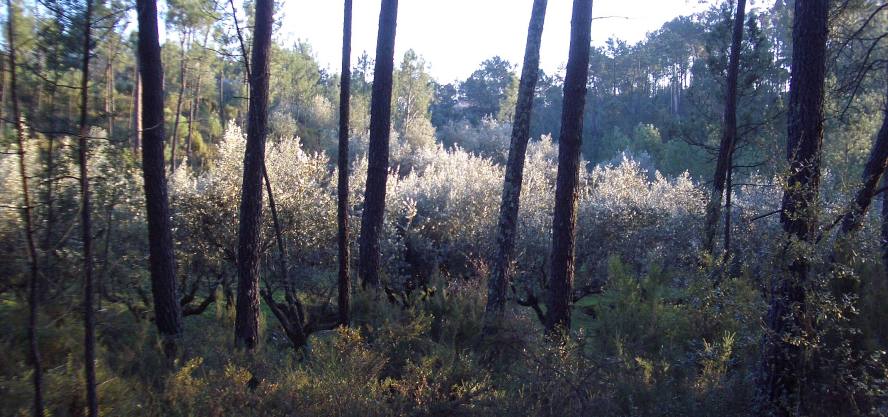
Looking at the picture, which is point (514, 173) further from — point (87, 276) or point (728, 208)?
point (87, 276)

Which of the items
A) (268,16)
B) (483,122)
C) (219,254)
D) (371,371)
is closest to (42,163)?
(371,371)

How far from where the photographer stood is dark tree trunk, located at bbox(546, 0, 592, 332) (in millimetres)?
9812

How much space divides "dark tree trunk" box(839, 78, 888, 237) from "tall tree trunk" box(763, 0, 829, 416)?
1.38 feet

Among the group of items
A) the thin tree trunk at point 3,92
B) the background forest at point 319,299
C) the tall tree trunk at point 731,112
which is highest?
the tall tree trunk at point 731,112

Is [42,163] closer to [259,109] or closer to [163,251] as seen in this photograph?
[163,251]

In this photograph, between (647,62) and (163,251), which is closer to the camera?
(163,251)

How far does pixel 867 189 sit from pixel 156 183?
27.5ft

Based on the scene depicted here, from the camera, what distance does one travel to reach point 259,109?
9.41 meters

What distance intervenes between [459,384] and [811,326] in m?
3.33

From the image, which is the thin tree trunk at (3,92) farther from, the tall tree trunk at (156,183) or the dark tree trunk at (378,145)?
the dark tree trunk at (378,145)

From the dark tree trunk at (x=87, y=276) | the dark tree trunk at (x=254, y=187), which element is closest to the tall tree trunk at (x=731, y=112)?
the dark tree trunk at (x=254, y=187)

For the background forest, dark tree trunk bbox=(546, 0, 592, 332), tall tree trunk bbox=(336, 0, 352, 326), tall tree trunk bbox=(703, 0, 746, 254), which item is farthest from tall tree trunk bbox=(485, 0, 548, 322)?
tall tree trunk bbox=(703, 0, 746, 254)

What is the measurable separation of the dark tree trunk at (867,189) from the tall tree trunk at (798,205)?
1.38 ft

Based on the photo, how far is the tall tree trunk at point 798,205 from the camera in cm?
586
